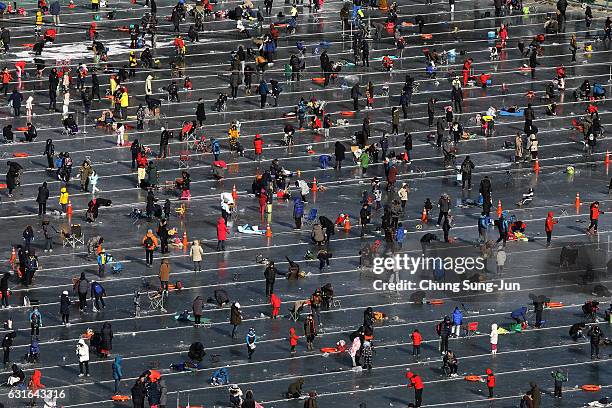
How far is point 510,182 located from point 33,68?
24920 mm

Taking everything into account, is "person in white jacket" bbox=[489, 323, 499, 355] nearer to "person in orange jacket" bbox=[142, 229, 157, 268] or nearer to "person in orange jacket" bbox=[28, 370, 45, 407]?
"person in orange jacket" bbox=[142, 229, 157, 268]

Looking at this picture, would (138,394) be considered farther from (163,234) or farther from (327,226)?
(327,226)

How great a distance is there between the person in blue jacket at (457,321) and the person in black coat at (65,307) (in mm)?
13302

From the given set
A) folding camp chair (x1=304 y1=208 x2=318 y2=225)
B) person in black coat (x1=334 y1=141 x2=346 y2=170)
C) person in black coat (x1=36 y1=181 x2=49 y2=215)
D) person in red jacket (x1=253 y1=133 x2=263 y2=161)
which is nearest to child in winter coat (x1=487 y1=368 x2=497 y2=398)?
folding camp chair (x1=304 y1=208 x2=318 y2=225)

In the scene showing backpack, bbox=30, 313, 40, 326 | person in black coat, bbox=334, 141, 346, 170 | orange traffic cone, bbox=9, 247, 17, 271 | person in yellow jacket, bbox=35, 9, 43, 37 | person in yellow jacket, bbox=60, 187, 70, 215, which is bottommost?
backpack, bbox=30, 313, 40, 326

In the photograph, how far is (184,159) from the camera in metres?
97.5

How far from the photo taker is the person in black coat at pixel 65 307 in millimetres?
79875

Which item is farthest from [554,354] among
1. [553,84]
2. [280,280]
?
[553,84]

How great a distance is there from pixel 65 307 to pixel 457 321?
13.5m

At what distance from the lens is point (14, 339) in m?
79.8

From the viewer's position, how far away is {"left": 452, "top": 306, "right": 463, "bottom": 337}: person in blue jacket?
262ft

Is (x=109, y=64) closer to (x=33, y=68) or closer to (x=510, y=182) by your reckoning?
(x=33, y=68)

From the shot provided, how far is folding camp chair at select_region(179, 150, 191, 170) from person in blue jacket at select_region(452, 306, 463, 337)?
19.9 metres

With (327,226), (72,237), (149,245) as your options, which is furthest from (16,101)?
(327,226)
